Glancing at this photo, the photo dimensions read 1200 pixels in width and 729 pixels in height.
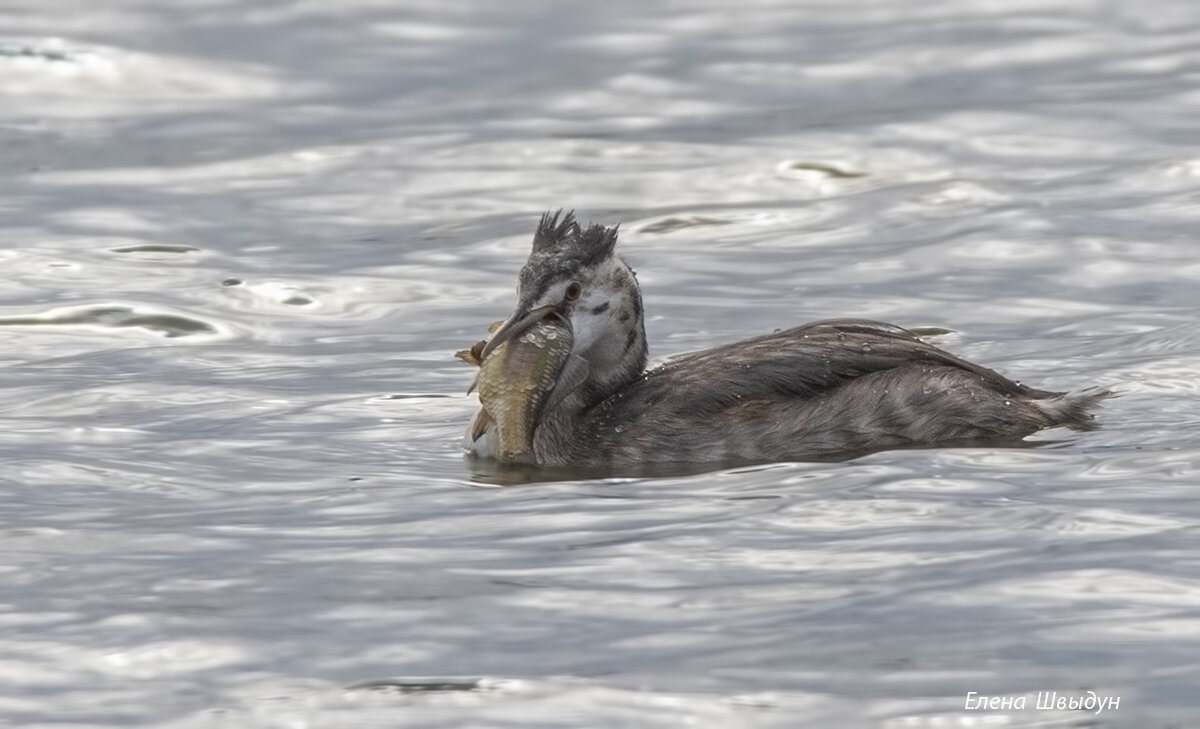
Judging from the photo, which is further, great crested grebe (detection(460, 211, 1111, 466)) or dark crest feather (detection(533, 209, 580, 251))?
dark crest feather (detection(533, 209, 580, 251))

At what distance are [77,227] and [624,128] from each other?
4370mm

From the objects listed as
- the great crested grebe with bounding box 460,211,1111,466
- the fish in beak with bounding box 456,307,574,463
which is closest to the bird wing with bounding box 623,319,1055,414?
the great crested grebe with bounding box 460,211,1111,466

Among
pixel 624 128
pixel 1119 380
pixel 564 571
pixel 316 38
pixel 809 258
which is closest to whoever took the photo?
pixel 564 571

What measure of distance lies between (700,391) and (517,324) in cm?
82

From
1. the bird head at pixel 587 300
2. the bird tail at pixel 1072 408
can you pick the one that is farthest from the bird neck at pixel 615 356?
the bird tail at pixel 1072 408

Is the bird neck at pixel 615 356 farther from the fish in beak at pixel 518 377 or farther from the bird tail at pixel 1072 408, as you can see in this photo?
the bird tail at pixel 1072 408

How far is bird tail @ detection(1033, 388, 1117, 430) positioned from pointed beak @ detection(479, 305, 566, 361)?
6.74 feet

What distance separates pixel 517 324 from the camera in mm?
10336

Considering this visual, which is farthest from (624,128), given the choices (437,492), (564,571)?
(564,571)

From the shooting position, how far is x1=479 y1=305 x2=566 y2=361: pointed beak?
1020 cm

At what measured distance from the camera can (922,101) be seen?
18391 mm

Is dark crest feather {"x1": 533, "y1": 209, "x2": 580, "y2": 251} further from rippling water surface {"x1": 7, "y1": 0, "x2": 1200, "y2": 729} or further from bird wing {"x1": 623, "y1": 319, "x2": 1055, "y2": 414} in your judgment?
rippling water surface {"x1": 7, "y1": 0, "x2": 1200, "y2": 729}

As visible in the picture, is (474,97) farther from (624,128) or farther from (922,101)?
(922,101)

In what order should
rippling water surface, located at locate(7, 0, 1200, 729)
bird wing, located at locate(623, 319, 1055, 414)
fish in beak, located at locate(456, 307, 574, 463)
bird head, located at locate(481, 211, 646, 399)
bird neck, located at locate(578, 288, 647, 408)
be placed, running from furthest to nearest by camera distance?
bird neck, located at locate(578, 288, 647, 408) < bird head, located at locate(481, 211, 646, 399) < fish in beak, located at locate(456, 307, 574, 463) < bird wing, located at locate(623, 319, 1055, 414) < rippling water surface, located at locate(7, 0, 1200, 729)
